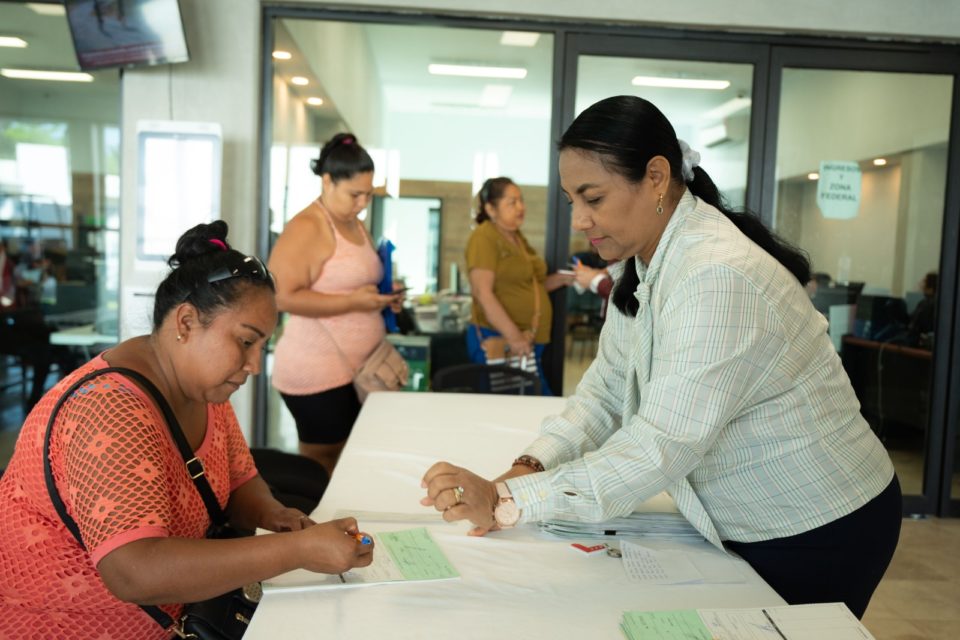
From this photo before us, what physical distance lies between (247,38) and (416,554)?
328cm

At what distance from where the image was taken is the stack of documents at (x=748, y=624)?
119cm

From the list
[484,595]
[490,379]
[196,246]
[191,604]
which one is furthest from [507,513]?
[490,379]

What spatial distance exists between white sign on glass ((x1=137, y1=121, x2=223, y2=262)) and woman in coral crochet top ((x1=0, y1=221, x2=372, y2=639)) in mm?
2424

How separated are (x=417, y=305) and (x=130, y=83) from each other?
1803 millimetres

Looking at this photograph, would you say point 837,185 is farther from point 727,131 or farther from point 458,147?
point 458,147

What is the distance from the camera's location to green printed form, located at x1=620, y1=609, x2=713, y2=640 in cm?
121

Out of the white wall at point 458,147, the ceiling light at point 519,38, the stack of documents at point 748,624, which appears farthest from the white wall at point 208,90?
the stack of documents at point 748,624

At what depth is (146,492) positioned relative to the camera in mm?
1348

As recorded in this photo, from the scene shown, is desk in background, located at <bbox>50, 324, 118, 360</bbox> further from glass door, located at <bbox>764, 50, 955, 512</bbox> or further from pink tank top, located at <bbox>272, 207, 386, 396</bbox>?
glass door, located at <bbox>764, 50, 955, 512</bbox>

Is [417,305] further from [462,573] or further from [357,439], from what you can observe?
[462,573]

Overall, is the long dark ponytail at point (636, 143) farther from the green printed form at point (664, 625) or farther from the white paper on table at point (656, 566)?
the green printed form at point (664, 625)

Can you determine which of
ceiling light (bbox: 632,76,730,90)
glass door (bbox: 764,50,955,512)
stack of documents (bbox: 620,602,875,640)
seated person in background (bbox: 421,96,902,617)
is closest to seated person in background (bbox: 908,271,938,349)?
glass door (bbox: 764,50,955,512)

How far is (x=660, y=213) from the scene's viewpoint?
159 cm

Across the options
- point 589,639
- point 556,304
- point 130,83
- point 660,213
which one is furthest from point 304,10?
point 589,639
